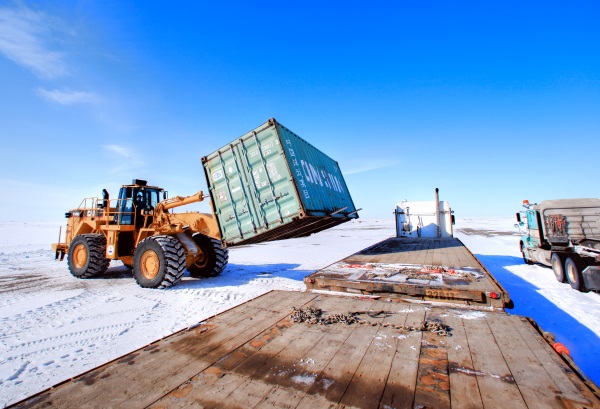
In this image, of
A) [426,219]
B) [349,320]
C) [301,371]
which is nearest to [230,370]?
[301,371]

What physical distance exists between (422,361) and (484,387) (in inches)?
18.8

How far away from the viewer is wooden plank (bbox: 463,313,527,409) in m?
1.99

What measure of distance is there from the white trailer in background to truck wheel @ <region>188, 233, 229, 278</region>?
34.1ft

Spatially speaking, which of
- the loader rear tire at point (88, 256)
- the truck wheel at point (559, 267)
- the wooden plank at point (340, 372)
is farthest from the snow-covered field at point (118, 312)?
the wooden plank at point (340, 372)

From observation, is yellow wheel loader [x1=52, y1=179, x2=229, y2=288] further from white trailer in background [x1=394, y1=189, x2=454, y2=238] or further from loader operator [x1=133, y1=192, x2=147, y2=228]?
white trailer in background [x1=394, y1=189, x2=454, y2=238]

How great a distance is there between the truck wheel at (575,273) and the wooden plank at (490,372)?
291 inches

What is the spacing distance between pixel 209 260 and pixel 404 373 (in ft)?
29.1

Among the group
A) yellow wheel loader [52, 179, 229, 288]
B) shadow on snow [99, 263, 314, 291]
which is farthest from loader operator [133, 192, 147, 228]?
shadow on snow [99, 263, 314, 291]

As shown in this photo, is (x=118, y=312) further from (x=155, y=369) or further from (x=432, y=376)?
(x=432, y=376)

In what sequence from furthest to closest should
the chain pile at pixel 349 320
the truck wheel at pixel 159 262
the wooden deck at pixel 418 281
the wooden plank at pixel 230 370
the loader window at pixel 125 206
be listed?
1. the loader window at pixel 125 206
2. the truck wheel at pixel 159 262
3. the wooden deck at pixel 418 281
4. the chain pile at pixel 349 320
5. the wooden plank at pixel 230 370

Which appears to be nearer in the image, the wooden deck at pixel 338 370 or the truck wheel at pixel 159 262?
the wooden deck at pixel 338 370

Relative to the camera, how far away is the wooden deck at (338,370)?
6.70ft

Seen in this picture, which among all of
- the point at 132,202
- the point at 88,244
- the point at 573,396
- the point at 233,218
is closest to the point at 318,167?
the point at 233,218

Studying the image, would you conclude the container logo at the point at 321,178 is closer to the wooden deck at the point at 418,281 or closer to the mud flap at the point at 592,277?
the wooden deck at the point at 418,281
